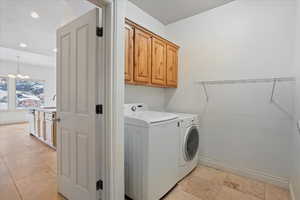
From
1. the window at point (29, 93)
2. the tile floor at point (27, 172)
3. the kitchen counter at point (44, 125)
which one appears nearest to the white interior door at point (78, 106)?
the tile floor at point (27, 172)

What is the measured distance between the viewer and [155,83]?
2324 millimetres

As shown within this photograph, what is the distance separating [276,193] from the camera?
1.78 m

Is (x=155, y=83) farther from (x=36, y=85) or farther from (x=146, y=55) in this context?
(x=36, y=85)

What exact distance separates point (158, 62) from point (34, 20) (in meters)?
2.69

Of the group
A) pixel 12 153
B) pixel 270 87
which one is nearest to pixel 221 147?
pixel 270 87

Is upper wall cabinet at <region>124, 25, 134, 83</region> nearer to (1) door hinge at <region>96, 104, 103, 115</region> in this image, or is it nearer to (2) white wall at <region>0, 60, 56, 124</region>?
(1) door hinge at <region>96, 104, 103, 115</region>

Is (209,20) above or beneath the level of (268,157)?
above

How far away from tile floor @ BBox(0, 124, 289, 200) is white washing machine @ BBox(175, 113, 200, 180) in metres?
0.15

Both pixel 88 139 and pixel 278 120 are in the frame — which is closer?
pixel 88 139

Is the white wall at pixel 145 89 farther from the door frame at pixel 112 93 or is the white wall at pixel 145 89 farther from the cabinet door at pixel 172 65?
the door frame at pixel 112 93

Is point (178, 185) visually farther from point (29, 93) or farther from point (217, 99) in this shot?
point (29, 93)

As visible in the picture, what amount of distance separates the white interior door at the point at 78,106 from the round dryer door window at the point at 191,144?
1230 millimetres

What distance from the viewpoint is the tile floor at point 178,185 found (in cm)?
170

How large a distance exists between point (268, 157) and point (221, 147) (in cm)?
60
